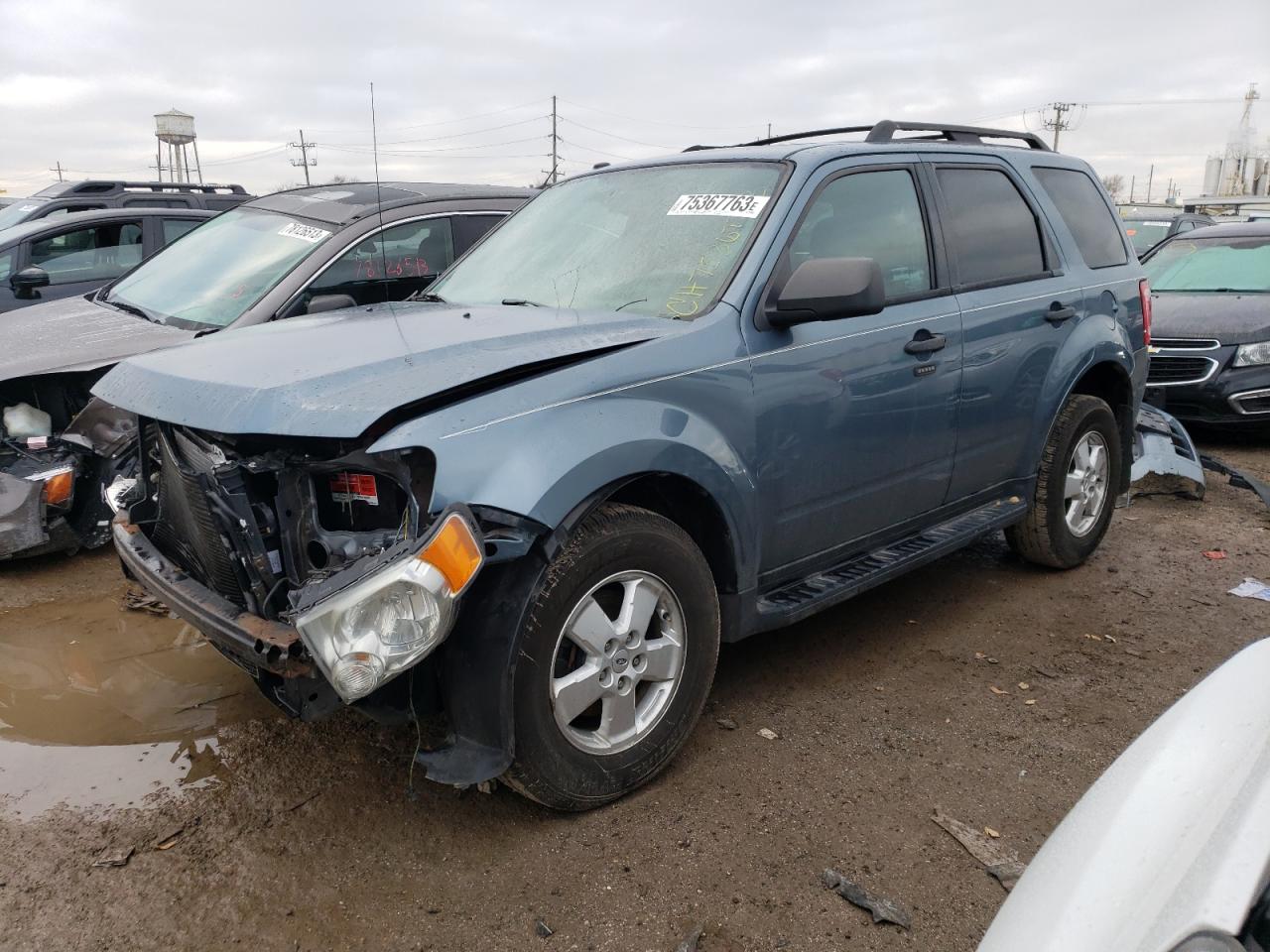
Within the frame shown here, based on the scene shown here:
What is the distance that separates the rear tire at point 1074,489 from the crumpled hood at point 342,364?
7.88ft

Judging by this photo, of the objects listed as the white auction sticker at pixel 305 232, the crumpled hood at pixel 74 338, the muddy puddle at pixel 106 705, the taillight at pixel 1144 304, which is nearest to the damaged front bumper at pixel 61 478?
the crumpled hood at pixel 74 338

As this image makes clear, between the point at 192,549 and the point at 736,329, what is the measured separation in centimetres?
176

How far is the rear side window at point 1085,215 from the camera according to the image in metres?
4.60

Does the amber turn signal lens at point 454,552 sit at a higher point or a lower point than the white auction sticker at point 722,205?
lower

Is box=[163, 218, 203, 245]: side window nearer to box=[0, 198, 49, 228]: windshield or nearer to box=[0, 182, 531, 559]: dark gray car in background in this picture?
box=[0, 182, 531, 559]: dark gray car in background

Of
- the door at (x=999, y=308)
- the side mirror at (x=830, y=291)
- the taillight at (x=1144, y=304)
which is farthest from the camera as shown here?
the taillight at (x=1144, y=304)

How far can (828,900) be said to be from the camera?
Answer: 2486 mm

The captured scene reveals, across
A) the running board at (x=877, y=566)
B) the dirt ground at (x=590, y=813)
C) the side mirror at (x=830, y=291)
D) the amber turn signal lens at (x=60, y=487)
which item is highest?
the side mirror at (x=830, y=291)

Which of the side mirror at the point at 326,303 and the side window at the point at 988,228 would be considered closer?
the side window at the point at 988,228

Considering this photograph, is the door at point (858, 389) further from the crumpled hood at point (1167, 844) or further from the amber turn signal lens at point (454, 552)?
the crumpled hood at point (1167, 844)

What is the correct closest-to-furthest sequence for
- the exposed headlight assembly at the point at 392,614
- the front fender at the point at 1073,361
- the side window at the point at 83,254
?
the exposed headlight assembly at the point at 392,614
the front fender at the point at 1073,361
the side window at the point at 83,254

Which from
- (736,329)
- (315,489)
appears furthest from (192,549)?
(736,329)

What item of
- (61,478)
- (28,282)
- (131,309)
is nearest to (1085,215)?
(61,478)

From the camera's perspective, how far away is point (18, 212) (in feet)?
33.9
